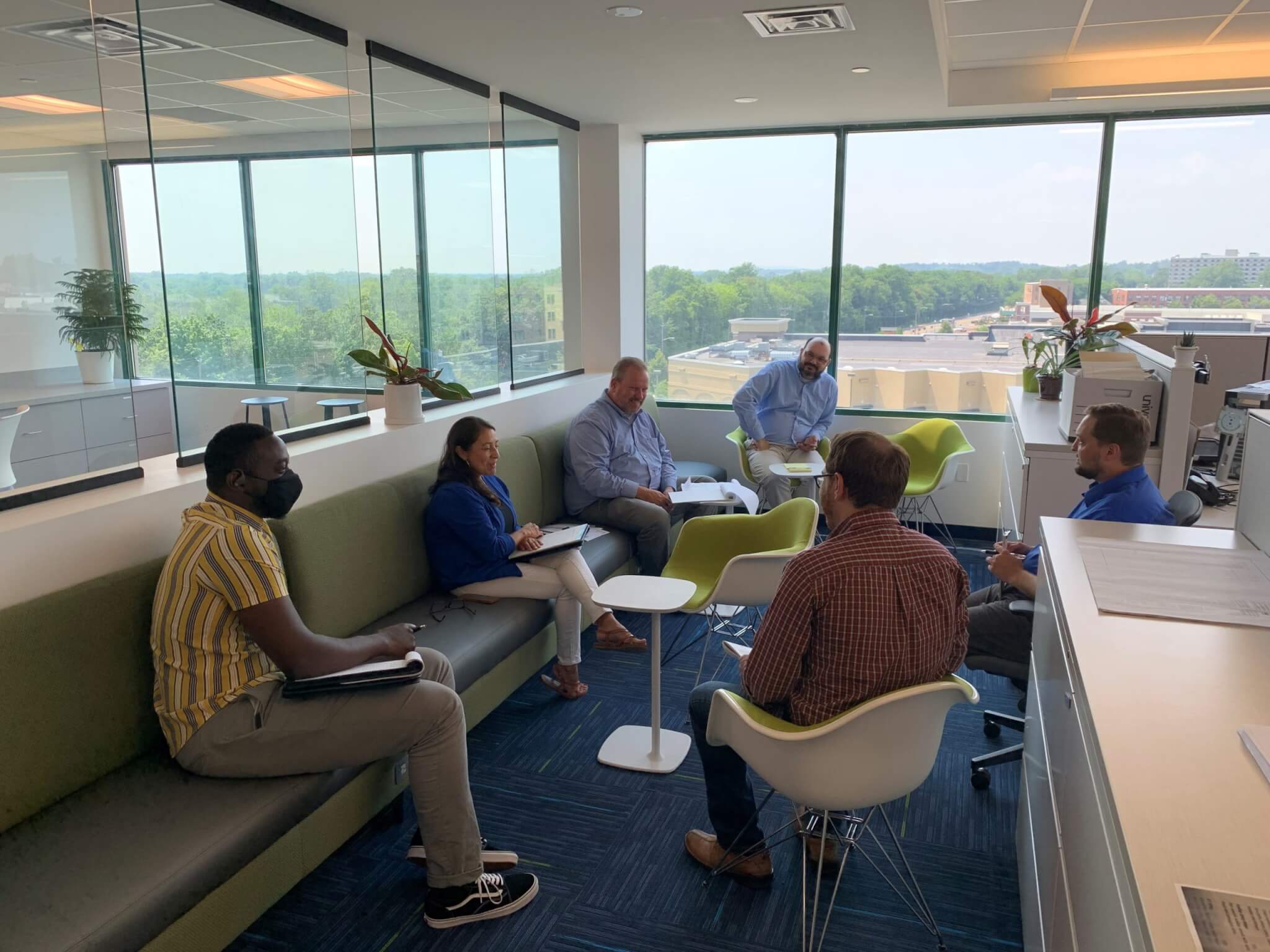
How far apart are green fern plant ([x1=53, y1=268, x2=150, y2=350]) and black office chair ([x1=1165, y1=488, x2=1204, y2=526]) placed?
3.53 meters

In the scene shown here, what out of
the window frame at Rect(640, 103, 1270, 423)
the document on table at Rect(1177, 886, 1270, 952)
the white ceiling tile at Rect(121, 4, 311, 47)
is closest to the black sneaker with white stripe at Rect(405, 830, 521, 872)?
the document on table at Rect(1177, 886, 1270, 952)

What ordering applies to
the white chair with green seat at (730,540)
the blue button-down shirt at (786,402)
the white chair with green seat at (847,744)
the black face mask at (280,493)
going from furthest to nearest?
the blue button-down shirt at (786,402), the white chair with green seat at (730,540), the black face mask at (280,493), the white chair with green seat at (847,744)

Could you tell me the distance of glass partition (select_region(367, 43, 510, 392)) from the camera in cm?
438

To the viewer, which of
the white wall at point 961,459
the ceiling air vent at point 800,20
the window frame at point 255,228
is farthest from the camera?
the white wall at point 961,459

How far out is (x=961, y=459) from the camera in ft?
21.5

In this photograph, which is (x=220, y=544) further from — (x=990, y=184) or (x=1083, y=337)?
(x=990, y=184)

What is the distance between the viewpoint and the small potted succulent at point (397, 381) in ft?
13.8

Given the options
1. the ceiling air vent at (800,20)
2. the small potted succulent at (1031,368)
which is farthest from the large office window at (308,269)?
the small potted succulent at (1031,368)

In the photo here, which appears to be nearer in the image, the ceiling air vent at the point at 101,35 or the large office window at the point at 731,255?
the ceiling air vent at the point at 101,35

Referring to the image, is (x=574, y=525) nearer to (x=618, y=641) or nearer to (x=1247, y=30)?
(x=618, y=641)

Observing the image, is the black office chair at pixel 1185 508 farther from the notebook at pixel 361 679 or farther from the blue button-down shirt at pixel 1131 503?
the notebook at pixel 361 679

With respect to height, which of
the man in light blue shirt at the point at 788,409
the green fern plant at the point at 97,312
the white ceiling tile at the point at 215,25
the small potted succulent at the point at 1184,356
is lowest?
the man in light blue shirt at the point at 788,409

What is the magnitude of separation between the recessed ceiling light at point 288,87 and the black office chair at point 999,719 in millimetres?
3353

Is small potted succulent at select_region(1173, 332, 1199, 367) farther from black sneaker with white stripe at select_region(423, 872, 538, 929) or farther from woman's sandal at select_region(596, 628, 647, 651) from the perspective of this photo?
black sneaker with white stripe at select_region(423, 872, 538, 929)
